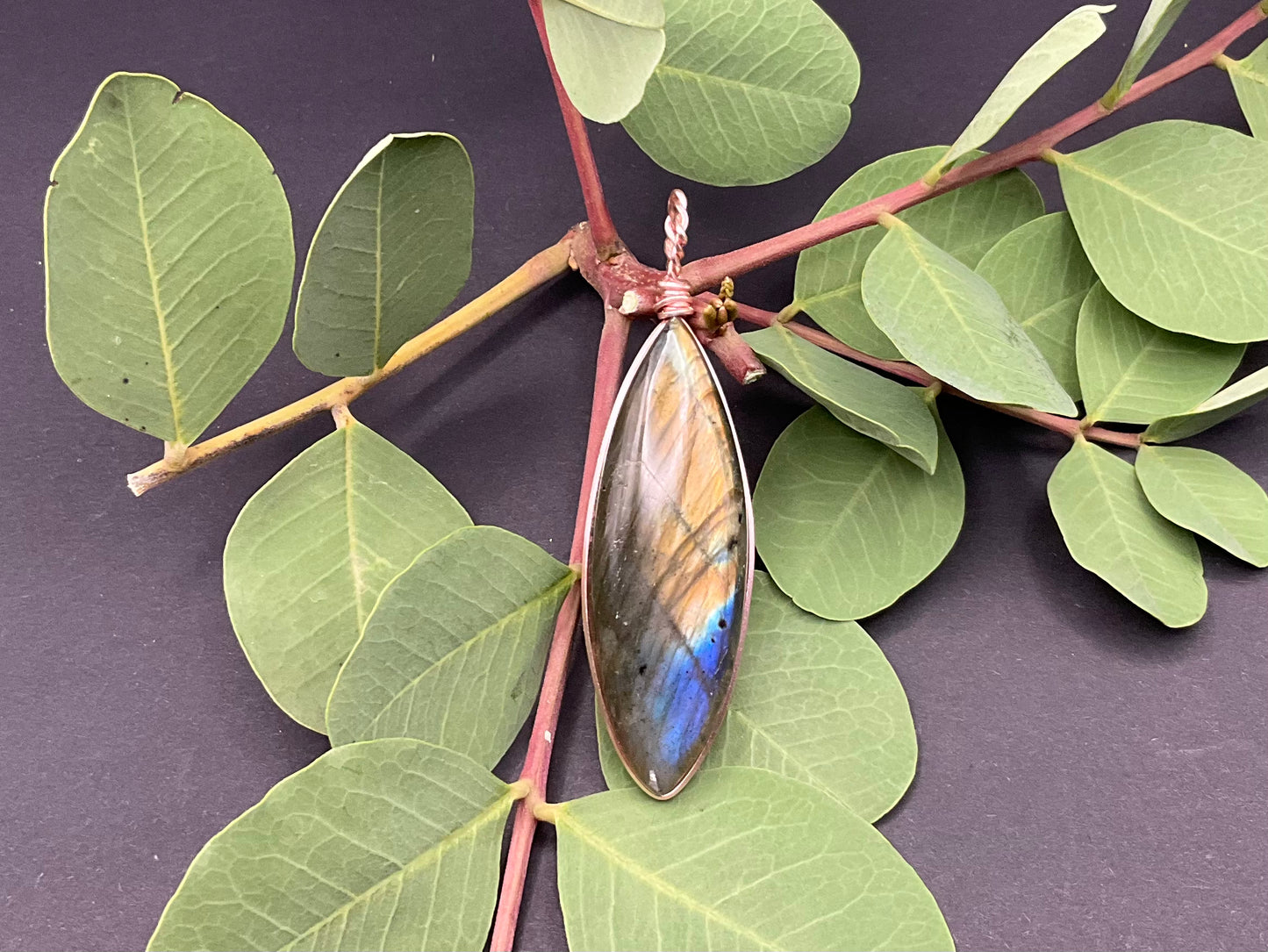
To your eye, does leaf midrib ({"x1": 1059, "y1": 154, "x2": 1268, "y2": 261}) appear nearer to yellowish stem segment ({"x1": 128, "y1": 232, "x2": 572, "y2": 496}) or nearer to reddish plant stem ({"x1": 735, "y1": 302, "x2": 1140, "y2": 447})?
reddish plant stem ({"x1": 735, "y1": 302, "x2": 1140, "y2": 447})

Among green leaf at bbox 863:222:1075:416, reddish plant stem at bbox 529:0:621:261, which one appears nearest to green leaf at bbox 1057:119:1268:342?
green leaf at bbox 863:222:1075:416

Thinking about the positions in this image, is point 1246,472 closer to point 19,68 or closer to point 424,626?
point 424,626

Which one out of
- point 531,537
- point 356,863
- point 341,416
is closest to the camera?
point 356,863

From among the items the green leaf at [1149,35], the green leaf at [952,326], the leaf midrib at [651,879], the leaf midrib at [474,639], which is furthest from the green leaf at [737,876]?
the green leaf at [1149,35]

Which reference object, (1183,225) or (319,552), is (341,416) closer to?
(319,552)

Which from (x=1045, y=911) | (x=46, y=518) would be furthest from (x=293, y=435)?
(x=1045, y=911)

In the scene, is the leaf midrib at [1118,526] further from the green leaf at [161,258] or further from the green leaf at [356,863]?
the green leaf at [161,258]

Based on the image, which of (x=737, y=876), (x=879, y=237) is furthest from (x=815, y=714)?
(x=879, y=237)
